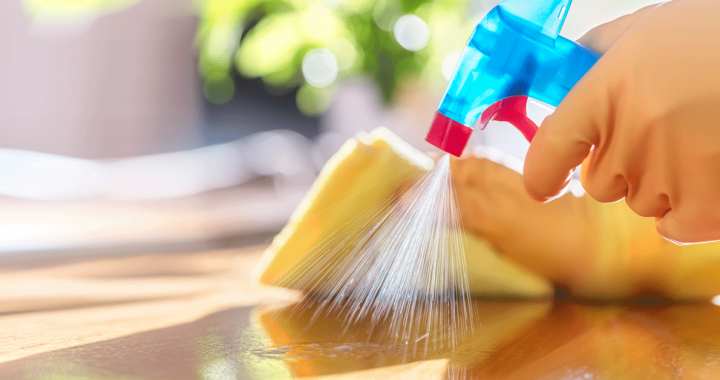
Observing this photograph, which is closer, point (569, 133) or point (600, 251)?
point (569, 133)

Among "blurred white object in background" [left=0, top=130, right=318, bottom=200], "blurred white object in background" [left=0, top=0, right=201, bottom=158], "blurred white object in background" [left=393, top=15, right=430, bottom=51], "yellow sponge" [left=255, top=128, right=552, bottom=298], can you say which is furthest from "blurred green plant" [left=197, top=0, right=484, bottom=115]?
"yellow sponge" [left=255, top=128, right=552, bottom=298]

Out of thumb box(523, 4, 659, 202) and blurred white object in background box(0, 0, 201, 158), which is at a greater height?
blurred white object in background box(0, 0, 201, 158)

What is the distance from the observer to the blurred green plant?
1688 mm

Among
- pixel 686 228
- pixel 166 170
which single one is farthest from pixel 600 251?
pixel 166 170

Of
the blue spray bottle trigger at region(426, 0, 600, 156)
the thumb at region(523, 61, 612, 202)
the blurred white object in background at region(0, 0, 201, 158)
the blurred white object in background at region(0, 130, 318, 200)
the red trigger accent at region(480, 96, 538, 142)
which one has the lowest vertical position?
the thumb at region(523, 61, 612, 202)

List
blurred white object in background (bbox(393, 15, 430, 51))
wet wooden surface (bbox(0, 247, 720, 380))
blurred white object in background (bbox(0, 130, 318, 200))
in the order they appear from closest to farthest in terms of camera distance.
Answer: wet wooden surface (bbox(0, 247, 720, 380)), blurred white object in background (bbox(393, 15, 430, 51)), blurred white object in background (bbox(0, 130, 318, 200))

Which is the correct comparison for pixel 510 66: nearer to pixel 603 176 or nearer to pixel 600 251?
pixel 603 176

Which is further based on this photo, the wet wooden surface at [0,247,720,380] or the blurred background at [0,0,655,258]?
the blurred background at [0,0,655,258]

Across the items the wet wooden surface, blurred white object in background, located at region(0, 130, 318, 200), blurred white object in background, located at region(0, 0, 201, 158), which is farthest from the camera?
blurred white object in background, located at region(0, 0, 201, 158)

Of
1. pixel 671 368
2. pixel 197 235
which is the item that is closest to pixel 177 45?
pixel 197 235

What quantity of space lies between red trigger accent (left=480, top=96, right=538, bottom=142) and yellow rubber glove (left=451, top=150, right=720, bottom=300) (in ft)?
0.39

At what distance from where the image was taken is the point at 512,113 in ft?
1.37

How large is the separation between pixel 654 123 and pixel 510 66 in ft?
0.34

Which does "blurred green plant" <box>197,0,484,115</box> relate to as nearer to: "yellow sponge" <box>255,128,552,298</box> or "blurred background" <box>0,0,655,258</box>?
"blurred background" <box>0,0,655,258</box>
